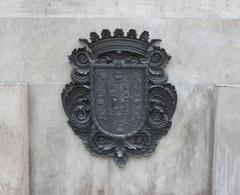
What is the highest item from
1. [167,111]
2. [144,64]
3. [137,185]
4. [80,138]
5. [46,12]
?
[46,12]

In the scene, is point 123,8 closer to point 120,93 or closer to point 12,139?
point 120,93

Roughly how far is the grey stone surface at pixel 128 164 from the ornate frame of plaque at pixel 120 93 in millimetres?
143

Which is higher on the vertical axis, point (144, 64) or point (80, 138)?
point (144, 64)

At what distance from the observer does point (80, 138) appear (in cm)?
516

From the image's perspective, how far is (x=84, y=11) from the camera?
5.10m

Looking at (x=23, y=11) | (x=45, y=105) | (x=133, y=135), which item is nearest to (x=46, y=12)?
(x=23, y=11)

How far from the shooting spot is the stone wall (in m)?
5.08

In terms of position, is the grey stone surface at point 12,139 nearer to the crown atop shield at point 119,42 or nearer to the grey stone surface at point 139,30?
the grey stone surface at point 139,30

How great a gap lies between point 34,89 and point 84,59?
0.72 m

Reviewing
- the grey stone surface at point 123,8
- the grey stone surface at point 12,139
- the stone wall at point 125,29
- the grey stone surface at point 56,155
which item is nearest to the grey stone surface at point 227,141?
the stone wall at point 125,29

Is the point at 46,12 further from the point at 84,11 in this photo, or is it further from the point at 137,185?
the point at 137,185

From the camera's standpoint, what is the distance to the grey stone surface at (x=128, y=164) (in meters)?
5.14

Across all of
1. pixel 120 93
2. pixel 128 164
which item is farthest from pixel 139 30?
pixel 128 164

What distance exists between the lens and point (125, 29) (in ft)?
16.7
